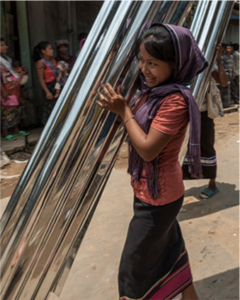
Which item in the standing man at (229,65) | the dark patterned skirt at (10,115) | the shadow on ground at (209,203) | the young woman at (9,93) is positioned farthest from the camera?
the standing man at (229,65)

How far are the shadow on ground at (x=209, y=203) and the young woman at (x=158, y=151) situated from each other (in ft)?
4.00

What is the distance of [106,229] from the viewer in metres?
2.73

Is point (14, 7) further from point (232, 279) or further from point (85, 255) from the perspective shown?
point (232, 279)

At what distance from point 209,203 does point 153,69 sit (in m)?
2.19

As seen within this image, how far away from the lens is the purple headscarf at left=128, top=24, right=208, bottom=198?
1.21 metres

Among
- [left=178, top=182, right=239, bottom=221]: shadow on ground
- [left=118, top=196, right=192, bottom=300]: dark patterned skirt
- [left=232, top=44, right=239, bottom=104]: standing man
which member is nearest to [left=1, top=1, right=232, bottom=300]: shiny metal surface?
[left=118, top=196, right=192, bottom=300]: dark patterned skirt

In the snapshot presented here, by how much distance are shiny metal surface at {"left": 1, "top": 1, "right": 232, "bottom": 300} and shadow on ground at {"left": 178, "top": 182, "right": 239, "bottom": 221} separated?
6.30 ft

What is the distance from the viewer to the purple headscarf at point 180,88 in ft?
3.98

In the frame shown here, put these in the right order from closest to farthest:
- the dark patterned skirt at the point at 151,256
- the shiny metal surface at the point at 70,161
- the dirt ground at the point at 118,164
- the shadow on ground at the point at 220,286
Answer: the shiny metal surface at the point at 70,161 < the dark patterned skirt at the point at 151,256 < the shadow on ground at the point at 220,286 < the dirt ground at the point at 118,164

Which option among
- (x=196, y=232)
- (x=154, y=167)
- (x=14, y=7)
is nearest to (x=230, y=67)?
(x=14, y=7)

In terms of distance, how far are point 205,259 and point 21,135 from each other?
3.63m

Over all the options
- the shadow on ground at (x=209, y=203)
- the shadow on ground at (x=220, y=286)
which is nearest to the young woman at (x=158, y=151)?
the shadow on ground at (x=220, y=286)

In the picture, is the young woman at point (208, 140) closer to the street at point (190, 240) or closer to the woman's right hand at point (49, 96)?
the street at point (190, 240)

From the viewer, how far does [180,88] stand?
130cm
